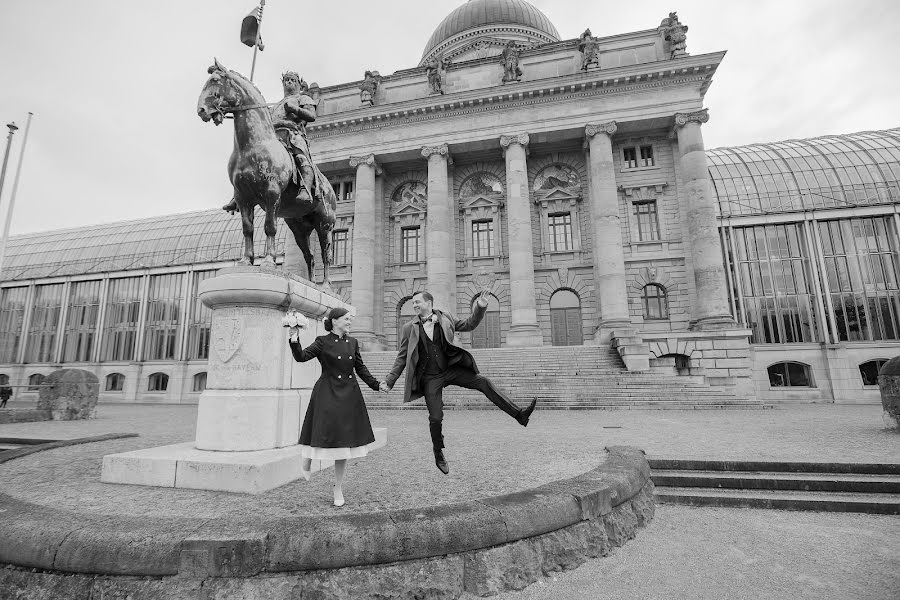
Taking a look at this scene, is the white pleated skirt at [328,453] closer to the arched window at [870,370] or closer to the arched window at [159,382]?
the arched window at [870,370]

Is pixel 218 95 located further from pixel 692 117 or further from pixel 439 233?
pixel 692 117

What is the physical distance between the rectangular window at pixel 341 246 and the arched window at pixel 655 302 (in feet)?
60.1

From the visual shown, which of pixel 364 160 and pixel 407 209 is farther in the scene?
pixel 407 209

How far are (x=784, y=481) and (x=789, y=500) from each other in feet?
1.48

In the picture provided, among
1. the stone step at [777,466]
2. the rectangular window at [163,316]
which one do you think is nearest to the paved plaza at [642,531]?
the stone step at [777,466]

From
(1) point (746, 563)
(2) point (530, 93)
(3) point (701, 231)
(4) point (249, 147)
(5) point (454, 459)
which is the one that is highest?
(2) point (530, 93)

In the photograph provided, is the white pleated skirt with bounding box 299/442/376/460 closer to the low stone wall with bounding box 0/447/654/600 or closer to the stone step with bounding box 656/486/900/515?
the low stone wall with bounding box 0/447/654/600

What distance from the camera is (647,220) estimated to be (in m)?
26.0

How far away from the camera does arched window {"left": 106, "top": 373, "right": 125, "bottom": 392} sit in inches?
1307

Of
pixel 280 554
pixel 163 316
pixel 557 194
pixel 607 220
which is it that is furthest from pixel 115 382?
pixel 280 554

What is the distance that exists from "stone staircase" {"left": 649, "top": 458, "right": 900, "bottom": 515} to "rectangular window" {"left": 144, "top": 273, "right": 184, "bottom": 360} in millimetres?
35477

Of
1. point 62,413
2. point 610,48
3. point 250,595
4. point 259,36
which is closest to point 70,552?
point 250,595

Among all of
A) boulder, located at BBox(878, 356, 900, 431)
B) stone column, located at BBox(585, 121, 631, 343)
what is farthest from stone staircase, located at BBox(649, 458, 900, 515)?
stone column, located at BBox(585, 121, 631, 343)

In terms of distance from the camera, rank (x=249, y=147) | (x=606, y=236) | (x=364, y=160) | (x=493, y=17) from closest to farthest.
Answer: (x=249, y=147) < (x=606, y=236) < (x=364, y=160) < (x=493, y=17)
